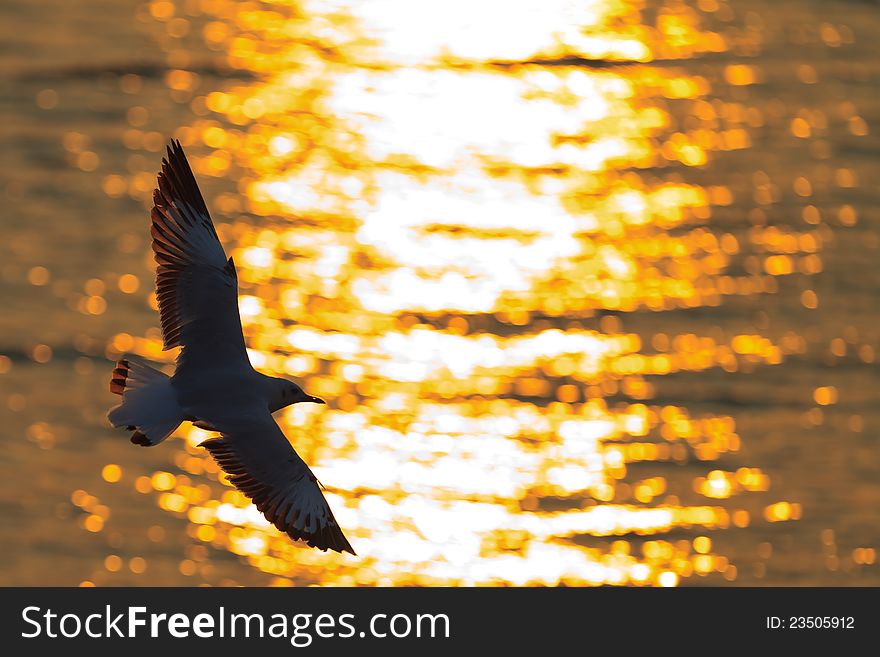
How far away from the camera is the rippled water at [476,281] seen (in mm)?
21656

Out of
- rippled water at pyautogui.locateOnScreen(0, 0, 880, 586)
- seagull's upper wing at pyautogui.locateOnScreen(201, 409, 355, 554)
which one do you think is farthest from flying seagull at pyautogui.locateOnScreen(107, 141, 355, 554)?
rippled water at pyautogui.locateOnScreen(0, 0, 880, 586)

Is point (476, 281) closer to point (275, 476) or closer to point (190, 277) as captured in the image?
point (190, 277)

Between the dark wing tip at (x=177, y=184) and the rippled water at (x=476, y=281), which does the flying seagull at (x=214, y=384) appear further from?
the rippled water at (x=476, y=281)

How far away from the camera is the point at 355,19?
38.9 m

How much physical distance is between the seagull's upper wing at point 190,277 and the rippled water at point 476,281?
27.1 feet

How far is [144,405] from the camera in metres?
12.3

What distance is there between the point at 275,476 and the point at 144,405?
1.00 m

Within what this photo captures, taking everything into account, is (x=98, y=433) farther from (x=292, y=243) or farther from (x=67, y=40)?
(x=67, y=40)

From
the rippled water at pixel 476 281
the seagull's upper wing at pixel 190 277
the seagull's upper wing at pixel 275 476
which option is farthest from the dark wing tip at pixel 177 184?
the rippled water at pixel 476 281

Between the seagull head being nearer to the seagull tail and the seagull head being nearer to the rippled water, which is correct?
the seagull tail

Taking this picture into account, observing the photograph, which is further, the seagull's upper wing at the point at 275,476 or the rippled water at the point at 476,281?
the rippled water at the point at 476,281

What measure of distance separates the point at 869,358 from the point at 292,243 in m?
8.33

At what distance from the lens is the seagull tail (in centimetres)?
1216

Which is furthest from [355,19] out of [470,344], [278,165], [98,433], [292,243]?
[98,433]
